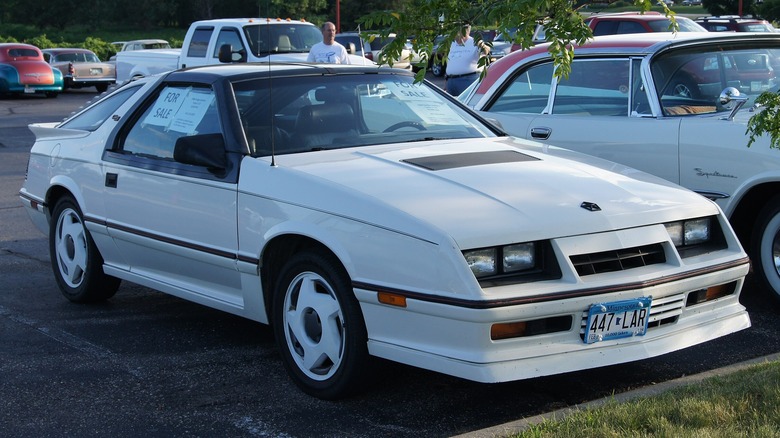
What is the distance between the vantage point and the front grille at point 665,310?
462cm

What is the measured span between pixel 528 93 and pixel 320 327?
344 centimetres

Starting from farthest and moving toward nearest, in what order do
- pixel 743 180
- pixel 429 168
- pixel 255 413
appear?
pixel 743 180 → pixel 429 168 → pixel 255 413

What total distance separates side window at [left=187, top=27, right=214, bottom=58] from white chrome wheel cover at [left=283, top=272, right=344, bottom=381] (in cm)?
1460

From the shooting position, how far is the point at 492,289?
4.32 m

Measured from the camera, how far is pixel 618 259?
461 centimetres

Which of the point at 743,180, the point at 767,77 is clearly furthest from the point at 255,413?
the point at 767,77

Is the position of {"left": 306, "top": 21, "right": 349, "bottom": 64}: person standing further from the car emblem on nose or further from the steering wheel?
the car emblem on nose

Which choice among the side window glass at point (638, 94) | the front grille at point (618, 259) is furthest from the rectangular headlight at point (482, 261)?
the side window glass at point (638, 94)

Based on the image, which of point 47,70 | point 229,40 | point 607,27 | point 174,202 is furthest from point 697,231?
point 47,70

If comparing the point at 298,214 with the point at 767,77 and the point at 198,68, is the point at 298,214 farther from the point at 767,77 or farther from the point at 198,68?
the point at 767,77

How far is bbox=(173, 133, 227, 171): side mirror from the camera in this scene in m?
5.45

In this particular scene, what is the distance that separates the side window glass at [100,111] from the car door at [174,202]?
15.9 inches

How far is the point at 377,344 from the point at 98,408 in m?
1.36

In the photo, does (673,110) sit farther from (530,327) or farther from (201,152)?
(201,152)
